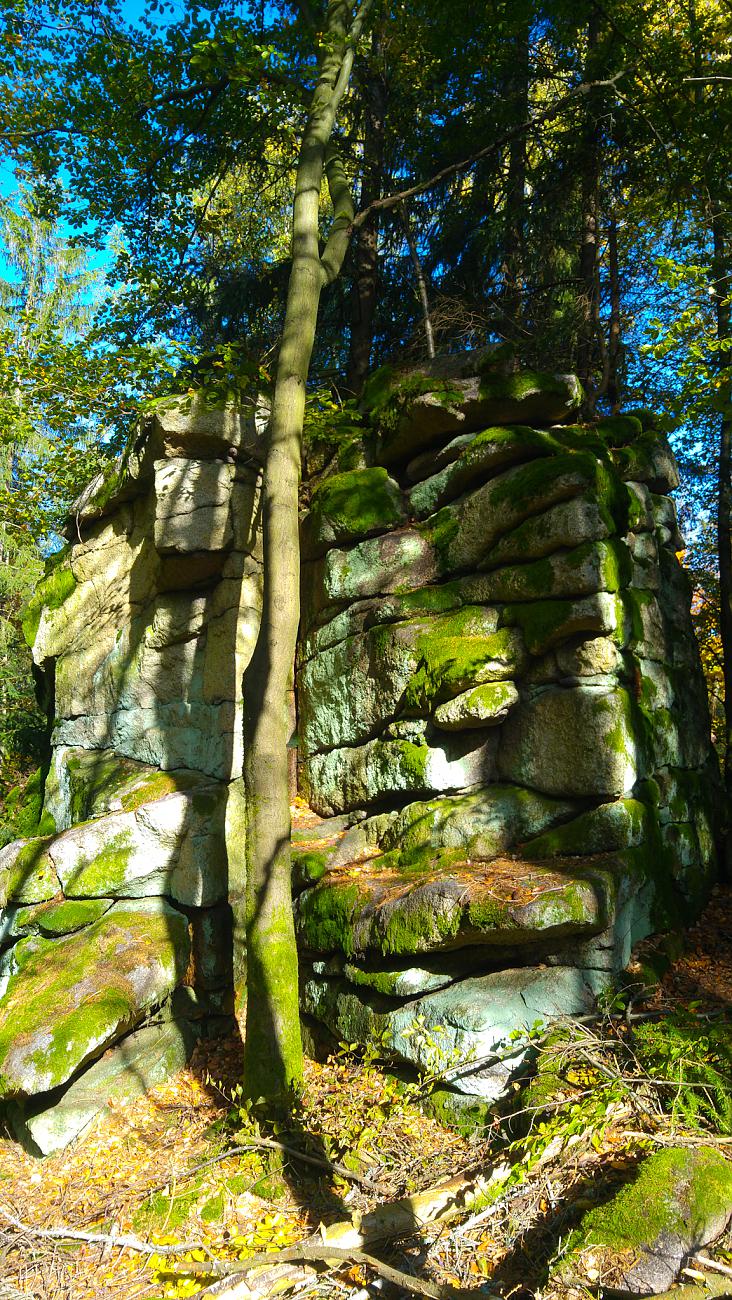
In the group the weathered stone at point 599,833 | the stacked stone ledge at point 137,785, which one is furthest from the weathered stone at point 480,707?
the stacked stone ledge at point 137,785

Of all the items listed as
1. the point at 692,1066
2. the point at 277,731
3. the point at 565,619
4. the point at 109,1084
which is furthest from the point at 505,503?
the point at 109,1084

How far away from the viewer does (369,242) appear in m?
12.0

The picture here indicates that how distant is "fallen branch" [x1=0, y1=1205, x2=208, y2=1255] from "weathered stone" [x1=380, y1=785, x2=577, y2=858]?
333 cm

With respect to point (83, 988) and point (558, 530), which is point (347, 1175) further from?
point (558, 530)

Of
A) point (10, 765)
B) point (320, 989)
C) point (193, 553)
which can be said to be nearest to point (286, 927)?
point (320, 989)

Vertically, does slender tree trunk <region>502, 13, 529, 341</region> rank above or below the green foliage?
above

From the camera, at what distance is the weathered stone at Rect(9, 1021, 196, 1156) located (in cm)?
643

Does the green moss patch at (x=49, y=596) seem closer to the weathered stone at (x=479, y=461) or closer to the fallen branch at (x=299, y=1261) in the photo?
the weathered stone at (x=479, y=461)

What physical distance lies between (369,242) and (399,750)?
26.8 feet

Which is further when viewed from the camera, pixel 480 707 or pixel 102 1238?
pixel 480 707

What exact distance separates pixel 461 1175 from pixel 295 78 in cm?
1203

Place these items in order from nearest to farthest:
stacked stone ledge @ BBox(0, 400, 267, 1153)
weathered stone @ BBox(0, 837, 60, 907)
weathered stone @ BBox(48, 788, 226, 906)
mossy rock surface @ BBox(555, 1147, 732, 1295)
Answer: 1. mossy rock surface @ BBox(555, 1147, 732, 1295)
2. stacked stone ledge @ BBox(0, 400, 267, 1153)
3. weathered stone @ BBox(48, 788, 226, 906)
4. weathered stone @ BBox(0, 837, 60, 907)

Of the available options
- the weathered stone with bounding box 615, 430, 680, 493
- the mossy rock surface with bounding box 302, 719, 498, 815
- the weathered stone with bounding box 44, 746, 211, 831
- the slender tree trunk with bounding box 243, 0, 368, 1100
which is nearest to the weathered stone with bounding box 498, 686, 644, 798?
the mossy rock surface with bounding box 302, 719, 498, 815

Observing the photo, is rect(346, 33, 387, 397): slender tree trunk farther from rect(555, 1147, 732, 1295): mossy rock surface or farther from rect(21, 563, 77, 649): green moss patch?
rect(555, 1147, 732, 1295): mossy rock surface
